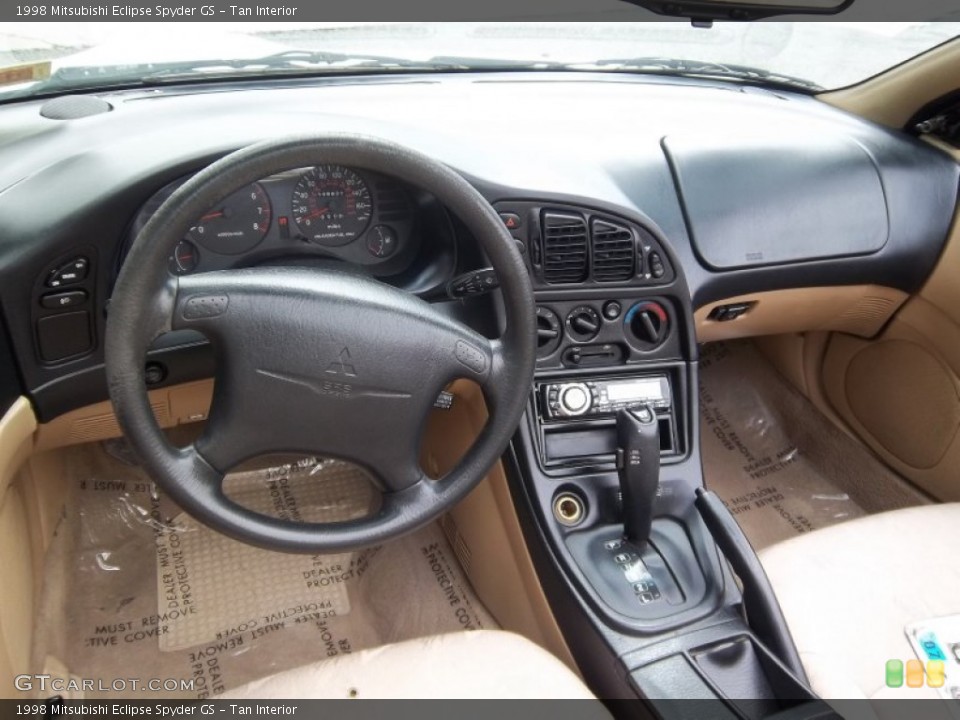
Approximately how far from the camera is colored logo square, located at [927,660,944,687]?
1.23 m

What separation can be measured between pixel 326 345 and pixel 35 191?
21.8 inches

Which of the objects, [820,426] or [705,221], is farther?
[820,426]


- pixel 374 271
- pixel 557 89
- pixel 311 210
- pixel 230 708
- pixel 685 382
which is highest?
pixel 557 89

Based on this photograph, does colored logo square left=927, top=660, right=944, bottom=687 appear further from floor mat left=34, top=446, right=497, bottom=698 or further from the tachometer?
the tachometer

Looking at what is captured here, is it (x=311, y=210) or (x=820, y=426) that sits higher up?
(x=311, y=210)

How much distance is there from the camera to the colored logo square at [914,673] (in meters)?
1.23

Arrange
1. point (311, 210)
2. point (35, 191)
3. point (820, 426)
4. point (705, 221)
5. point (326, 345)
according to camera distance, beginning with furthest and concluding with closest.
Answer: point (820, 426), point (705, 221), point (311, 210), point (35, 191), point (326, 345)

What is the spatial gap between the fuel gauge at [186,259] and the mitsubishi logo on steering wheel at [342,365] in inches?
15.9

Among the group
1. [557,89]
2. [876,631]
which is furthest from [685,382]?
[557,89]

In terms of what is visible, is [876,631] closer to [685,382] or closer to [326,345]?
[685,382]

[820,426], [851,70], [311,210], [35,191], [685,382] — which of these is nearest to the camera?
[35,191]

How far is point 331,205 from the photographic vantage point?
137 cm

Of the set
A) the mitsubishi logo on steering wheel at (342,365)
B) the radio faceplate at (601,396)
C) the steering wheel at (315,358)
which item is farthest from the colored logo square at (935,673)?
the mitsubishi logo on steering wheel at (342,365)

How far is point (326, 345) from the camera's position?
1053mm
